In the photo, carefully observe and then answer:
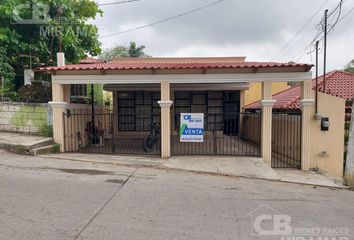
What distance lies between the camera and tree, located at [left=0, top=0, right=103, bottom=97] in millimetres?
12625

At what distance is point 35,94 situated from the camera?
11688mm

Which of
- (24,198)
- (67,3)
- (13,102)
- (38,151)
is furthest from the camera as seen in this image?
(67,3)

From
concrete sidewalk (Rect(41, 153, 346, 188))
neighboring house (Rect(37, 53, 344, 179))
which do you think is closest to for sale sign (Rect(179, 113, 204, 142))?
neighboring house (Rect(37, 53, 344, 179))

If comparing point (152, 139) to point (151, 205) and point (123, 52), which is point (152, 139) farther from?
point (123, 52)

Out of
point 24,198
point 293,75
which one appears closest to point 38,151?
point 24,198

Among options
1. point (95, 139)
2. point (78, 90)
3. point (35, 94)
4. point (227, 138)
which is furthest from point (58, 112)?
point (227, 138)

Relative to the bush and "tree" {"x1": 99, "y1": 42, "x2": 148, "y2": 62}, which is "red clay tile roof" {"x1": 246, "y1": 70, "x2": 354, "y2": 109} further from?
"tree" {"x1": 99, "y1": 42, "x2": 148, "y2": 62}

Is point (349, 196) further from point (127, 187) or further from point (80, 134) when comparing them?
point (80, 134)

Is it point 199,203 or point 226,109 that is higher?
point 226,109

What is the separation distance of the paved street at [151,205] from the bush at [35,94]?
3767 mm

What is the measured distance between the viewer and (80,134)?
1204 cm

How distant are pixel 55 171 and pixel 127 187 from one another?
7.10 ft

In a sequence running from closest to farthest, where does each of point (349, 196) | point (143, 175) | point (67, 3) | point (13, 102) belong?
1. point (349, 196)
2. point (143, 175)
3. point (13, 102)
4. point (67, 3)

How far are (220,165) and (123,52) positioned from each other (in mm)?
30567
